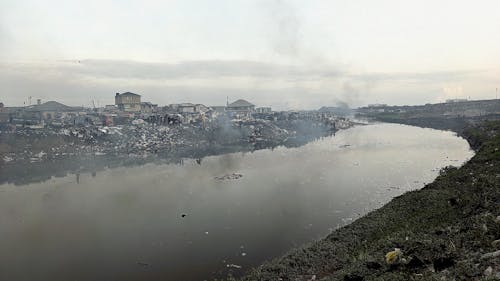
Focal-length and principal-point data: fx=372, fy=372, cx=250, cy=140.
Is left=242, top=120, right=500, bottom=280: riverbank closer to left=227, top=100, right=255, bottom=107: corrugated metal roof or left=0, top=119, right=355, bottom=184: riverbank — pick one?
left=0, top=119, right=355, bottom=184: riverbank

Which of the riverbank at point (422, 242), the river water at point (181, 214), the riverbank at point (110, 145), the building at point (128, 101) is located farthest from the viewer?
the building at point (128, 101)

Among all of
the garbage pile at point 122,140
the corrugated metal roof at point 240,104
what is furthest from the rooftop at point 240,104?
the garbage pile at point 122,140

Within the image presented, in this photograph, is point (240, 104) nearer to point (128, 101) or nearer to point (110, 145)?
point (128, 101)

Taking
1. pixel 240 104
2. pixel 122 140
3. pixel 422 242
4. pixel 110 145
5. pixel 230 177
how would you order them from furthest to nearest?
pixel 240 104
pixel 122 140
pixel 110 145
pixel 230 177
pixel 422 242

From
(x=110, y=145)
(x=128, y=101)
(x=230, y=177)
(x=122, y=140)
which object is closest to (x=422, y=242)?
(x=230, y=177)

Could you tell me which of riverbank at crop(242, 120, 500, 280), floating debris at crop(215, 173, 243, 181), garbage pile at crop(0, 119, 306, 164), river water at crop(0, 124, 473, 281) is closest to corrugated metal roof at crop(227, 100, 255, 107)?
garbage pile at crop(0, 119, 306, 164)

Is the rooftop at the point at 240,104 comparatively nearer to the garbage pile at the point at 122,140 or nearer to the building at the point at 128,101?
the building at the point at 128,101
